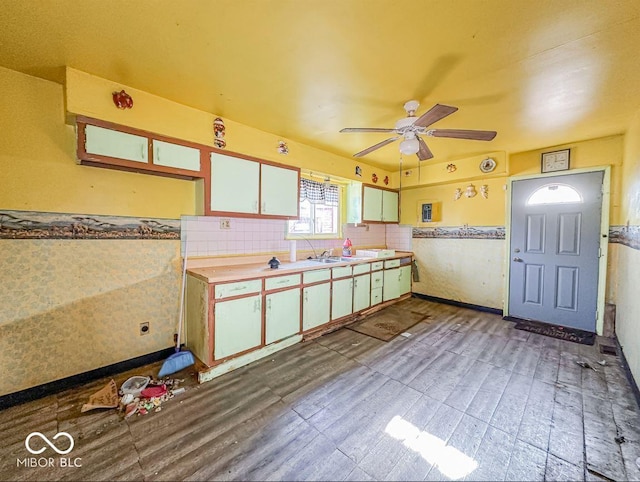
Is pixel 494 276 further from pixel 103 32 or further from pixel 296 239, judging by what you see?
pixel 103 32

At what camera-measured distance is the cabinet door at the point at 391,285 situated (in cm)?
419

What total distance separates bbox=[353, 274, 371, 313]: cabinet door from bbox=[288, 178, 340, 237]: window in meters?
0.93

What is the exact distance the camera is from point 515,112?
242 cm

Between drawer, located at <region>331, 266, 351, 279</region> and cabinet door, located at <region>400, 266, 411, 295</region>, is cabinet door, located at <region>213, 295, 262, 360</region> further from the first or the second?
cabinet door, located at <region>400, 266, 411, 295</region>

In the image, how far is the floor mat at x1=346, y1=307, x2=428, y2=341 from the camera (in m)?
3.23

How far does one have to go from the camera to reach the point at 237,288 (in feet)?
7.80

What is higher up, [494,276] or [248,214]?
[248,214]

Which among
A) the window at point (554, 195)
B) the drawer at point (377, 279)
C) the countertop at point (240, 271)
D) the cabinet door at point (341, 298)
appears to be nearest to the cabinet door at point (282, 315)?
the countertop at point (240, 271)

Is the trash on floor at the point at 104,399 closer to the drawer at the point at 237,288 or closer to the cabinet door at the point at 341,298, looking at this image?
the drawer at the point at 237,288

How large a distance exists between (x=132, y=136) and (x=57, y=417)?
6.99ft

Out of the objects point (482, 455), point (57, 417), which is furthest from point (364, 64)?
point (57, 417)

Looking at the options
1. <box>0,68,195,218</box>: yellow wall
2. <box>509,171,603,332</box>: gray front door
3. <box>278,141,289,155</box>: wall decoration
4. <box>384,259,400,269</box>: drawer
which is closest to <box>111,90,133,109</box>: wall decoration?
<box>0,68,195,218</box>: yellow wall

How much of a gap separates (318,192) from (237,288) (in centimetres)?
214

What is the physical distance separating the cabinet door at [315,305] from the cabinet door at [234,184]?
3.76ft
